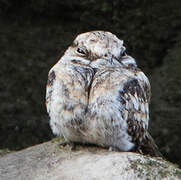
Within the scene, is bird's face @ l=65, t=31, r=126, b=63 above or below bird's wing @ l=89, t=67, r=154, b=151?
above

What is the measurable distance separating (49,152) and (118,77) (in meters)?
0.88

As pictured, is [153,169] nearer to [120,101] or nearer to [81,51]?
[120,101]

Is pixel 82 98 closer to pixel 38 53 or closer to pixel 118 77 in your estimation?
pixel 118 77

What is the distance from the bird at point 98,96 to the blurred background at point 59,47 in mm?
2535

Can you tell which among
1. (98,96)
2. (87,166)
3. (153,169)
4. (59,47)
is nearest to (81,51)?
(98,96)

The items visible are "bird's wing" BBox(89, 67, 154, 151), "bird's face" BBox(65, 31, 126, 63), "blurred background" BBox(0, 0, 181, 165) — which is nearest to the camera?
"bird's wing" BBox(89, 67, 154, 151)

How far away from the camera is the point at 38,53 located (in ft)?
21.4

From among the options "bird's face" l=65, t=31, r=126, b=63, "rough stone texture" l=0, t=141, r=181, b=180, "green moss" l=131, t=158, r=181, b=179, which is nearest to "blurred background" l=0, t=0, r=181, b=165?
"rough stone texture" l=0, t=141, r=181, b=180

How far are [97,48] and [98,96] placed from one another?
383 millimetres

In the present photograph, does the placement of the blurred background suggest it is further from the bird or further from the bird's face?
the bird's face

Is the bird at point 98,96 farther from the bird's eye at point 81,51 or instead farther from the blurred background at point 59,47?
the blurred background at point 59,47

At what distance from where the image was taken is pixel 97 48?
3670mm

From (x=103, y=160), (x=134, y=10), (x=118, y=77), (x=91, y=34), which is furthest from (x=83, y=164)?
(x=134, y=10)

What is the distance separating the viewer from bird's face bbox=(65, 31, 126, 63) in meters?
3.67
